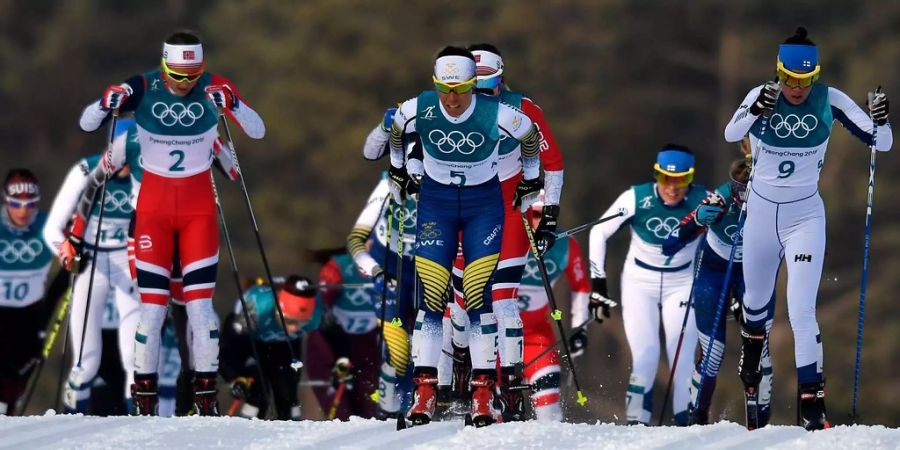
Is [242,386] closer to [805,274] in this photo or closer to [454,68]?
[454,68]

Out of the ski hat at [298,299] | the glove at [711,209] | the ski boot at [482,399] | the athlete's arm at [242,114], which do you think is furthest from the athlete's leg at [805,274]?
the ski hat at [298,299]

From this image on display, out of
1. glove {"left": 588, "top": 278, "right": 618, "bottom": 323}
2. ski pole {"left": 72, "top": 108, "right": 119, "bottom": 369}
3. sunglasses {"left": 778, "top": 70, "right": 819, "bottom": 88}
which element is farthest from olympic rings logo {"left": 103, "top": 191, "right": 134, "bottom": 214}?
sunglasses {"left": 778, "top": 70, "right": 819, "bottom": 88}

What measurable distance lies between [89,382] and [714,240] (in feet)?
13.5

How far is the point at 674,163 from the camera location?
13.7m

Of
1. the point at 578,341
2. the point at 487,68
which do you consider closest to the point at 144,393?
the point at 487,68

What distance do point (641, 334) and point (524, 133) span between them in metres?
3.25

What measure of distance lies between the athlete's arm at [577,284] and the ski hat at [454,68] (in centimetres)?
367

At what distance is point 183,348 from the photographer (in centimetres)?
1404

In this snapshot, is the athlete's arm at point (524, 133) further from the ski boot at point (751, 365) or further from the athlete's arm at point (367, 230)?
the athlete's arm at point (367, 230)

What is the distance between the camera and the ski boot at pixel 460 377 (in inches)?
494

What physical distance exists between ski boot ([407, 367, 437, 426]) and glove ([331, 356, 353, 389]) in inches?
177

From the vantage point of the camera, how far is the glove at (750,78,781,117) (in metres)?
10.9

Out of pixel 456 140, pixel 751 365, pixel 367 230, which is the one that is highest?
pixel 456 140

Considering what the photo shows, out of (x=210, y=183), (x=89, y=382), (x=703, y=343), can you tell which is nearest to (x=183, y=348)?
(x=89, y=382)
